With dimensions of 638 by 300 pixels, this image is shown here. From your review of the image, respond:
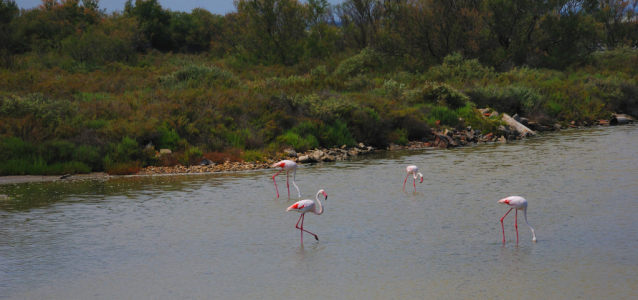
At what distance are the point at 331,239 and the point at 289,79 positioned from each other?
21763 mm

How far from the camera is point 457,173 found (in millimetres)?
15562

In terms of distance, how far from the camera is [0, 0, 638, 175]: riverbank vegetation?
707 inches

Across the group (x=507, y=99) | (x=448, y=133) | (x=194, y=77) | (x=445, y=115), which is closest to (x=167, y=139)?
(x=194, y=77)

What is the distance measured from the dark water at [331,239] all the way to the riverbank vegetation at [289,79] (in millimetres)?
3036

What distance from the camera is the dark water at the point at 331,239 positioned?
277 inches

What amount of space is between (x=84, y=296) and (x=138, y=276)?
82 centimetres

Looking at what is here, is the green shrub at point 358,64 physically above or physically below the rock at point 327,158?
above

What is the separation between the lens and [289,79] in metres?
Result: 30.3

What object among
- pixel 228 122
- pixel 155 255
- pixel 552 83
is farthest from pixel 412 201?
pixel 552 83

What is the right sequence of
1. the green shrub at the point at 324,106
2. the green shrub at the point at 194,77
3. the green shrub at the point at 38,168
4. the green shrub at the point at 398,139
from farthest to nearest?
the green shrub at the point at 194,77 → the green shrub at the point at 398,139 → the green shrub at the point at 324,106 → the green shrub at the point at 38,168

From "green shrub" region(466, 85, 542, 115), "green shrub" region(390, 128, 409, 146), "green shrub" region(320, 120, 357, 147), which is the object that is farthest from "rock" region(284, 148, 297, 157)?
"green shrub" region(466, 85, 542, 115)

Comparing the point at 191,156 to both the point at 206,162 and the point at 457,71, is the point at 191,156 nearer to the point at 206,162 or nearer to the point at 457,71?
the point at 206,162

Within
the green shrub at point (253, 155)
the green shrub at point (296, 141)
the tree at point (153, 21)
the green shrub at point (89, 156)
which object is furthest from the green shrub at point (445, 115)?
the tree at point (153, 21)

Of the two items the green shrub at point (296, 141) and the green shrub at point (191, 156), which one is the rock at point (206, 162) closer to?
the green shrub at point (191, 156)
